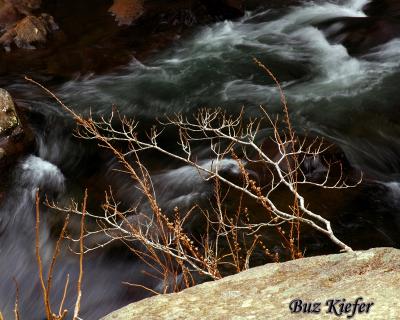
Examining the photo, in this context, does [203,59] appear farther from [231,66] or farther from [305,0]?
[305,0]

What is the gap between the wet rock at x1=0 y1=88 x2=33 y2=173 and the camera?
23.8 feet

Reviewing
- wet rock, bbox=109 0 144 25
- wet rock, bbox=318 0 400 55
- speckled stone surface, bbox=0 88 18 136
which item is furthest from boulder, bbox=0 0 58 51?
wet rock, bbox=318 0 400 55

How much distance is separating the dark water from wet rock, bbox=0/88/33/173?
0.22m

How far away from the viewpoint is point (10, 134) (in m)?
7.39

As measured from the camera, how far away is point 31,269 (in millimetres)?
5953

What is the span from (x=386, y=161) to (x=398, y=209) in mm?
1071

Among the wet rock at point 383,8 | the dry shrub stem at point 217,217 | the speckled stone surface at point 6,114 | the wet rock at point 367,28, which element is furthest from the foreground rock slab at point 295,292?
A: the wet rock at point 383,8

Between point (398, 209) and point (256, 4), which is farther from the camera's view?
point (256, 4)

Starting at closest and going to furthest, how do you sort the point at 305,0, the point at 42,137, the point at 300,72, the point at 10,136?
the point at 10,136
the point at 42,137
the point at 300,72
the point at 305,0

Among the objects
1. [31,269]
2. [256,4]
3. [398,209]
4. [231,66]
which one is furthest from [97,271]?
[256,4]

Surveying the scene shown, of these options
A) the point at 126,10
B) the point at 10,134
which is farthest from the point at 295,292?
the point at 126,10

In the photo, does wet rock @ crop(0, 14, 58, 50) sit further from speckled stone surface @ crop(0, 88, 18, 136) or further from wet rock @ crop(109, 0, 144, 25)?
speckled stone surface @ crop(0, 88, 18, 136)

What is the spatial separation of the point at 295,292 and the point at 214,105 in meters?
6.78

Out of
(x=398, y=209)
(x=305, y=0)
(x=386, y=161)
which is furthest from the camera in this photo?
(x=305, y=0)
